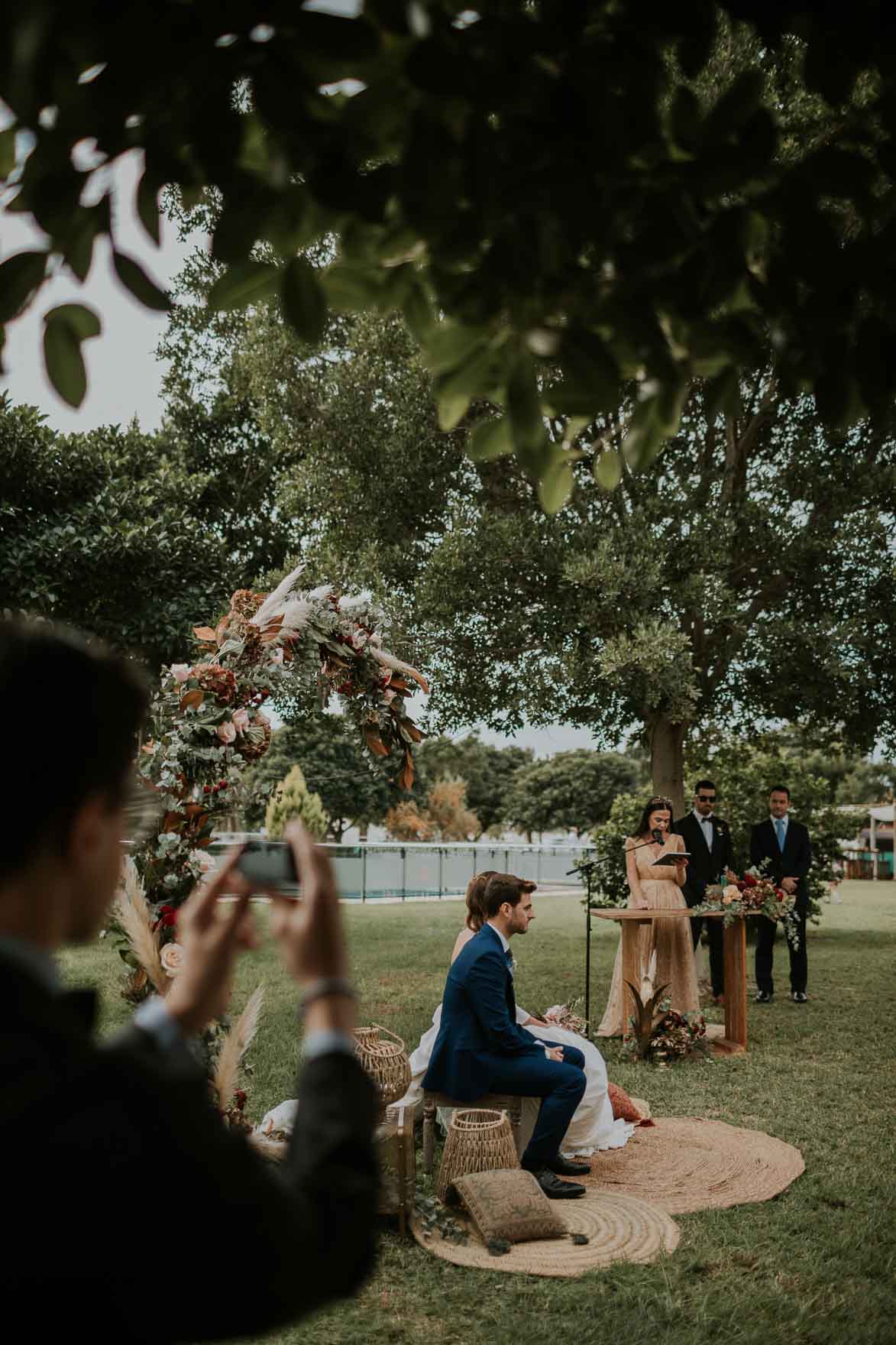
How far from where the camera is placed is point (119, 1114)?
1.05 meters

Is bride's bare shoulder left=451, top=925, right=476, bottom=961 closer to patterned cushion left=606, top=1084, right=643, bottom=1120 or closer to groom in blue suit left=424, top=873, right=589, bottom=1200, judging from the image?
groom in blue suit left=424, top=873, right=589, bottom=1200

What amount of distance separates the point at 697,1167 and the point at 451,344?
19.8 feet

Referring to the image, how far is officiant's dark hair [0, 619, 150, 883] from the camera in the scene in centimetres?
121

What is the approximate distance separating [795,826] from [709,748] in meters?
6.98

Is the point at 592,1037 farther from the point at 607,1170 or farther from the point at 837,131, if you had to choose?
the point at 837,131

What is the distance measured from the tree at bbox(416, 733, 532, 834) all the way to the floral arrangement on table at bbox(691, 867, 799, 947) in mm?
53105

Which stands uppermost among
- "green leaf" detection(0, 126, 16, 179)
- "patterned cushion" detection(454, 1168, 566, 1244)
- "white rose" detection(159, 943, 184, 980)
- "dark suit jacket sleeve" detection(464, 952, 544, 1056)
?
"green leaf" detection(0, 126, 16, 179)

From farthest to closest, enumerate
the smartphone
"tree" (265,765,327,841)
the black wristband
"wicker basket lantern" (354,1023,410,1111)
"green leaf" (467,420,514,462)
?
"tree" (265,765,327,841), "wicker basket lantern" (354,1023,410,1111), "green leaf" (467,420,514,462), the smartphone, the black wristband

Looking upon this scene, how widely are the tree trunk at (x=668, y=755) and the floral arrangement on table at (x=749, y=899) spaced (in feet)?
7.97

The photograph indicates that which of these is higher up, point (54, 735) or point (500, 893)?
point (54, 735)

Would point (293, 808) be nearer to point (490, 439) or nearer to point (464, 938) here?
point (464, 938)

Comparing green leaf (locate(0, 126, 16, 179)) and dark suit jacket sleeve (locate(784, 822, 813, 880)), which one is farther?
dark suit jacket sleeve (locate(784, 822, 813, 880))

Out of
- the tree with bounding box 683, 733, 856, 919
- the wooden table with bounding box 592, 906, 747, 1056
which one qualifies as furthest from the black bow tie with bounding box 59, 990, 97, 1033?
the tree with bounding box 683, 733, 856, 919

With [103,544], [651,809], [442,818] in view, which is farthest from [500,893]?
[442,818]
